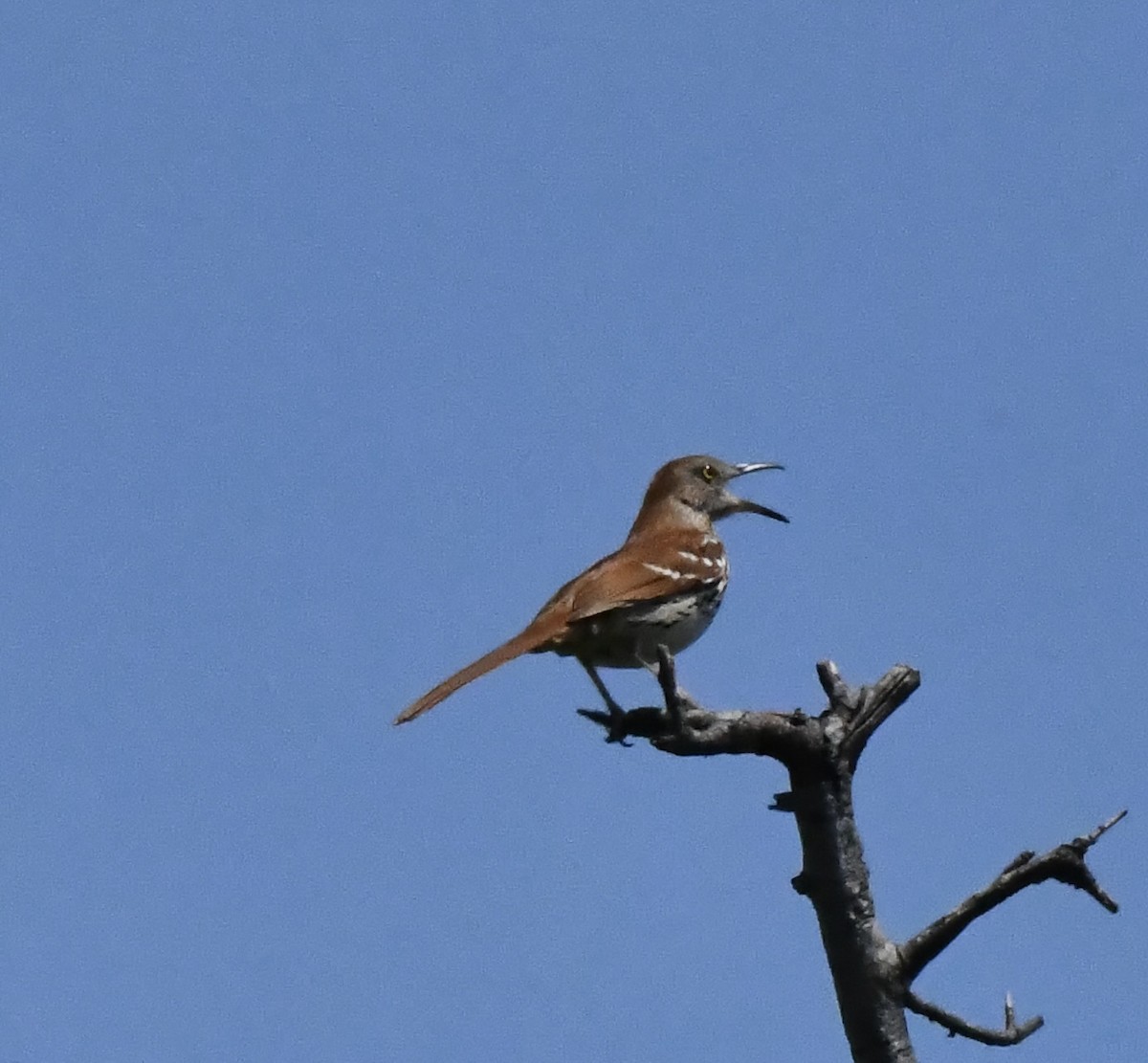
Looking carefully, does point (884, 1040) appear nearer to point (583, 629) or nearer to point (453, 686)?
point (453, 686)

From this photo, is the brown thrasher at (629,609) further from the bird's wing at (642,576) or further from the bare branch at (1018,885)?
the bare branch at (1018,885)

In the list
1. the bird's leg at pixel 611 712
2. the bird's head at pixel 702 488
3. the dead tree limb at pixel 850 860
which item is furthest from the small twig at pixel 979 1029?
the bird's head at pixel 702 488

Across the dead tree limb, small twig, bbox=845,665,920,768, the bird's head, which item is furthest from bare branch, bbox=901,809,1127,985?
the bird's head

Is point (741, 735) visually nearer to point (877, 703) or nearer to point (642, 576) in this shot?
point (877, 703)

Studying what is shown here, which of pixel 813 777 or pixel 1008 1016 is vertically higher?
pixel 813 777

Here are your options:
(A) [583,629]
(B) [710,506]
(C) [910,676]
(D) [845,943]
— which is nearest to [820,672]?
(C) [910,676]

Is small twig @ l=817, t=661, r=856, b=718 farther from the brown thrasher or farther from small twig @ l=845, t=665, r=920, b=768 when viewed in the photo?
the brown thrasher

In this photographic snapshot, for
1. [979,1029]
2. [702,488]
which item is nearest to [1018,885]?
[979,1029]
